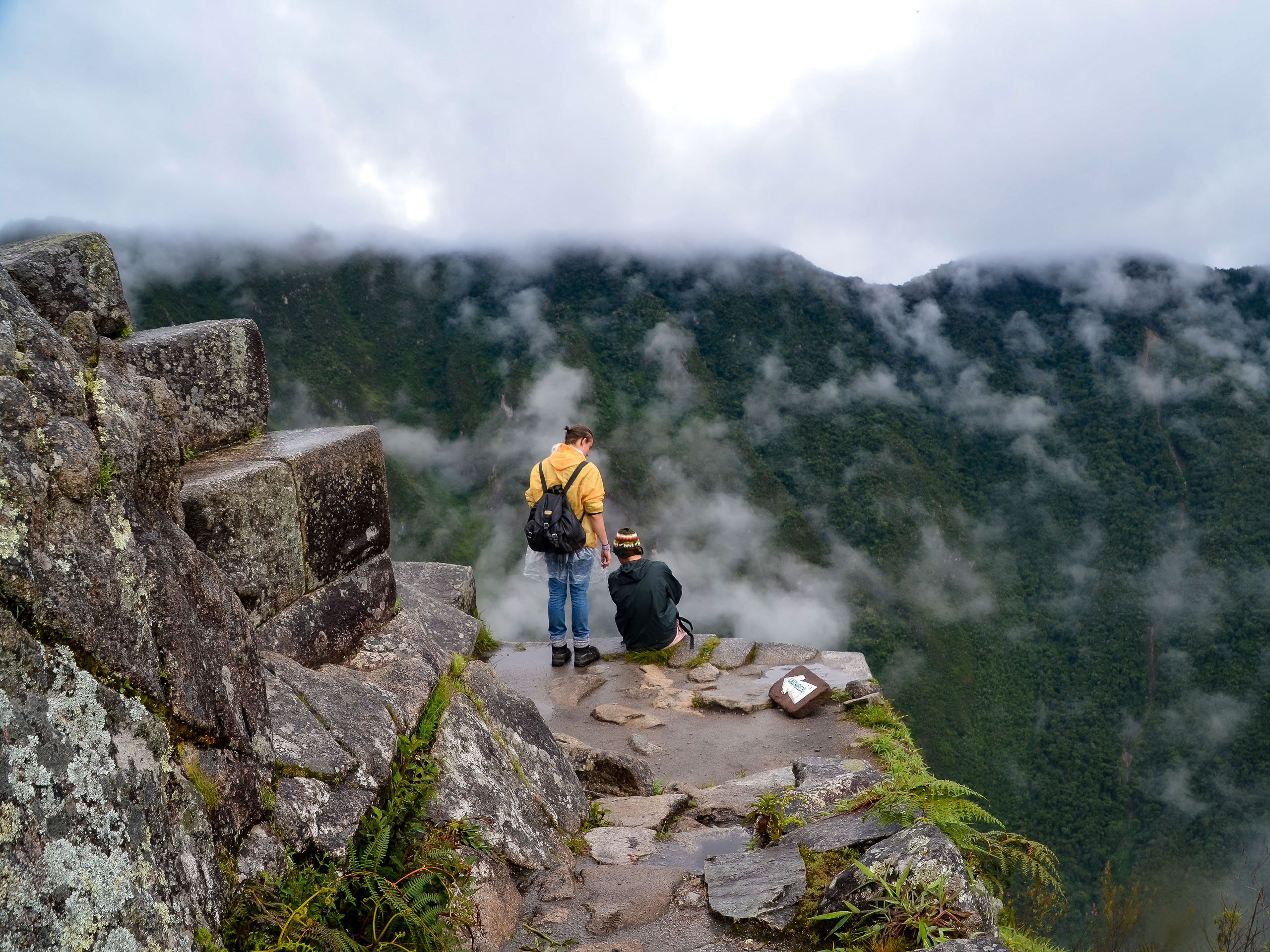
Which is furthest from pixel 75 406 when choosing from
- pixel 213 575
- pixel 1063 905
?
pixel 1063 905

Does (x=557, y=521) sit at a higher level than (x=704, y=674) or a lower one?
higher

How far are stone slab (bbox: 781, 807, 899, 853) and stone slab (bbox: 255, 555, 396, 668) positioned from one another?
2391 mm

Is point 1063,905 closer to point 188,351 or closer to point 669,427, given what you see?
point 188,351

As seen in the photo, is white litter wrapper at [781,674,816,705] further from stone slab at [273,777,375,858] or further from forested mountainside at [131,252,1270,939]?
forested mountainside at [131,252,1270,939]

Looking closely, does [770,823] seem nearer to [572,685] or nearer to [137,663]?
[137,663]

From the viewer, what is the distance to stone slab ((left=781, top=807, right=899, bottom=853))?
3086mm

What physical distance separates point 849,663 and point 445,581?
14.0 feet

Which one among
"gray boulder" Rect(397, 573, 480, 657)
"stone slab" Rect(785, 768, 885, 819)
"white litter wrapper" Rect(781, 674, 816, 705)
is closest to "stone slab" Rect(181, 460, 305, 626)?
"gray boulder" Rect(397, 573, 480, 657)

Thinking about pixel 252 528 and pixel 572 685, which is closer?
pixel 252 528

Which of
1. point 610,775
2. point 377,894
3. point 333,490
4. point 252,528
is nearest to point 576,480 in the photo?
point 610,775

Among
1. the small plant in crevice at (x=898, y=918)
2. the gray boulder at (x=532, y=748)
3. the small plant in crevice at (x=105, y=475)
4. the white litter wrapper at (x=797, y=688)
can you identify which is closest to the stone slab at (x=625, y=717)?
the white litter wrapper at (x=797, y=688)

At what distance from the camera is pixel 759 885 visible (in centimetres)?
301

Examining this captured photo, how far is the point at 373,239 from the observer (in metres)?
79.8

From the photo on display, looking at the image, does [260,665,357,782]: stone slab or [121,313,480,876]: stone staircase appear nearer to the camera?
[260,665,357,782]: stone slab
